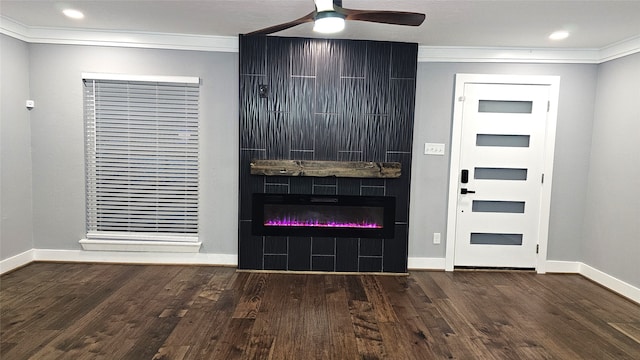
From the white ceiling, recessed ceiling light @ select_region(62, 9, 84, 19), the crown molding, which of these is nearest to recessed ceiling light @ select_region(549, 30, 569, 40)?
the white ceiling

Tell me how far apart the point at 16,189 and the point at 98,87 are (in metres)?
1.33

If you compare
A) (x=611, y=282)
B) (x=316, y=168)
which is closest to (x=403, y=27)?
(x=316, y=168)

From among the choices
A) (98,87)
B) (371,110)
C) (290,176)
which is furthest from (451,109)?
(98,87)

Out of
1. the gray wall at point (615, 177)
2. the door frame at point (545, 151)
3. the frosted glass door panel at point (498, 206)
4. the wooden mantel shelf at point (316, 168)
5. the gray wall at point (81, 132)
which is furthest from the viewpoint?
the frosted glass door panel at point (498, 206)

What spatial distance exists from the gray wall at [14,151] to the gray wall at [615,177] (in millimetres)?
6071

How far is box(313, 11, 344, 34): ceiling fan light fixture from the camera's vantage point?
2.16m

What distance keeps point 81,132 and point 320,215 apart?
2716mm

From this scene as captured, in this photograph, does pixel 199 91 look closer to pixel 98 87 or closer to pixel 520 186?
pixel 98 87

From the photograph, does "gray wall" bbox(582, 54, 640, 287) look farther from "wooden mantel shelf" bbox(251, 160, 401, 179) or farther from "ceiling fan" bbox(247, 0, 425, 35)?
"ceiling fan" bbox(247, 0, 425, 35)

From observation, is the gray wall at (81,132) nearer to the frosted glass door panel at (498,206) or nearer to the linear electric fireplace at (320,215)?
the linear electric fireplace at (320,215)

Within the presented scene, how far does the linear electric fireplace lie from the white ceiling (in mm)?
1687

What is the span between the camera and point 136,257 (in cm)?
427

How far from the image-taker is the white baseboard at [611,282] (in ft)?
11.9

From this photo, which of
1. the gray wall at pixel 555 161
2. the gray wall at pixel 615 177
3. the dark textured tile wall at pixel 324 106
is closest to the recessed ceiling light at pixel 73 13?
the dark textured tile wall at pixel 324 106
